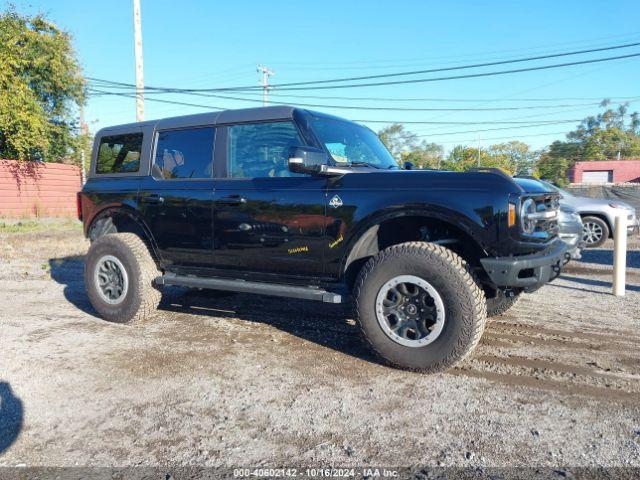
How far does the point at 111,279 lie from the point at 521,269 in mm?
3987

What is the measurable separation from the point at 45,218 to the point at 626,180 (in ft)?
179

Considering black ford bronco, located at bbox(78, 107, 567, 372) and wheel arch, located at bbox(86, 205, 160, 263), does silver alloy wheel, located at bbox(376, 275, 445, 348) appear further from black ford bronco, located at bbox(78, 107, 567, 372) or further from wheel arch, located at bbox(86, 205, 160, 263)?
wheel arch, located at bbox(86, 205, 160, 263)

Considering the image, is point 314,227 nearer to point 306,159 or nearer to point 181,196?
point 306,159

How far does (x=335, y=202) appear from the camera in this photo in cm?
376

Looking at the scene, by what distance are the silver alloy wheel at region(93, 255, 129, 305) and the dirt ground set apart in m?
0.30

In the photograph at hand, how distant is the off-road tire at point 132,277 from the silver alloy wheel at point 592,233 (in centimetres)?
997

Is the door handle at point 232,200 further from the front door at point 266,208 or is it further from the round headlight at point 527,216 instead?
the round headlight at point 527,216

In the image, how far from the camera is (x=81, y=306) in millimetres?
5684

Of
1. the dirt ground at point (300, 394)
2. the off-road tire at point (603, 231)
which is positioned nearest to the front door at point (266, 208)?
the dirt ground at point (300, 394)

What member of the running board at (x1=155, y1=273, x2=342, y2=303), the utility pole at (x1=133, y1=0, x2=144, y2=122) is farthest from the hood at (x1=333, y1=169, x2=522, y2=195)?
the utility pole at (x1=133, y1=0, x2=144, y2=122)

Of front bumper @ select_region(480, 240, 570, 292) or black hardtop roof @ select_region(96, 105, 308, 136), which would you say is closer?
front bumper @ select_region(480, 240, 570, 292)

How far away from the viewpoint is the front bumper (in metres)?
3.22

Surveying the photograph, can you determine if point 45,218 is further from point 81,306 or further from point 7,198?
point 81,306

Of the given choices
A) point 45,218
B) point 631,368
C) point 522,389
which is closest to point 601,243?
point 631,368
